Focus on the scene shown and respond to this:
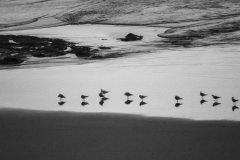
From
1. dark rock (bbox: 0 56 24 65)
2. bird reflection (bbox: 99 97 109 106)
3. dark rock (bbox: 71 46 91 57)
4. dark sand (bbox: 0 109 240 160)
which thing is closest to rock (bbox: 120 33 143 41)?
dark rock (bbox: 71 46 91 57)

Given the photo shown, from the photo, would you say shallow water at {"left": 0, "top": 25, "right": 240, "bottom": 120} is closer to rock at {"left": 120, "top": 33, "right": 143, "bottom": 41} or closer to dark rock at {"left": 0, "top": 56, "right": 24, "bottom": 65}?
dark rock at {"left": 0, "top": 56, "right": 24, "bottom": 65}

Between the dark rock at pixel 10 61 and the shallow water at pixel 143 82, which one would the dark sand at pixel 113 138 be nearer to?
the shallow water at pixel 143 82

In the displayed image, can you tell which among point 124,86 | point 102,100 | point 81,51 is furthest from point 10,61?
point 102,100

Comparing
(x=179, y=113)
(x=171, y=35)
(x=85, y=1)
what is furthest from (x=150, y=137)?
(x=85, y=1)

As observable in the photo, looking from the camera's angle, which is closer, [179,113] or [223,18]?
[179,113]

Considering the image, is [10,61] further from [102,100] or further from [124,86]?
[102,100]

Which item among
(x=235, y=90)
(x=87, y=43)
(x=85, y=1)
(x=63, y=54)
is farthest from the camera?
(x=85, y=1)

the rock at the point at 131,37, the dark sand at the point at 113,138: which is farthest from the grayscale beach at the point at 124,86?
the rock at the point at 131,37

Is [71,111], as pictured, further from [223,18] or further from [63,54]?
[223,18]
